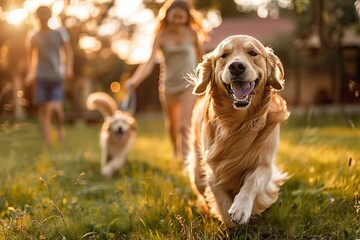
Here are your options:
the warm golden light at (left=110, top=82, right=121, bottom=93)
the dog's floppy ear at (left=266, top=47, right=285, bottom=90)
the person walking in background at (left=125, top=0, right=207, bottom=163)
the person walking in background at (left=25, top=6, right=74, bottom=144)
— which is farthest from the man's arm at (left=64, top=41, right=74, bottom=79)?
the warm golden light at (left=110, top=82, right=121, bottom=93)

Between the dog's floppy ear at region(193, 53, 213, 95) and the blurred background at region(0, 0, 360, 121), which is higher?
the dog's floppy ear at region(193, 53, 213, 95)

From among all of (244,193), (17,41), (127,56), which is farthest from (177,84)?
(127,56)

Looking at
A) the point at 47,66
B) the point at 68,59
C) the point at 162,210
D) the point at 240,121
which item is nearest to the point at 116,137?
the point at 47,66

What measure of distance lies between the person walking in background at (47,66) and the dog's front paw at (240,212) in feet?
20.8

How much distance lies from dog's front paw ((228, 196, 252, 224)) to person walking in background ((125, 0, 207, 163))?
3165mm

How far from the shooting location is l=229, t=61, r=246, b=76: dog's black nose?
126 inches

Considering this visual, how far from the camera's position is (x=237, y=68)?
127 inches

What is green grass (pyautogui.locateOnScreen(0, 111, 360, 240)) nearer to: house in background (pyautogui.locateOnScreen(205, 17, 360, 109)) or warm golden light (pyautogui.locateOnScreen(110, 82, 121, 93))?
house in background (pyautogui.locateOnScreen(205, 17, 360, 109))

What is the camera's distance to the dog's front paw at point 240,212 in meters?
3.09

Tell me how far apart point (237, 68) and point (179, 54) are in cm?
334

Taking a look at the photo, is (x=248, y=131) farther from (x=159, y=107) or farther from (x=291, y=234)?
(x=159, y=107)

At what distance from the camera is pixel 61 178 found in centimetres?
477

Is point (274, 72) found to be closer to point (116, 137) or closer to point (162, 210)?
point (162, 210)

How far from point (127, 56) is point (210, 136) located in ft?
76.6
